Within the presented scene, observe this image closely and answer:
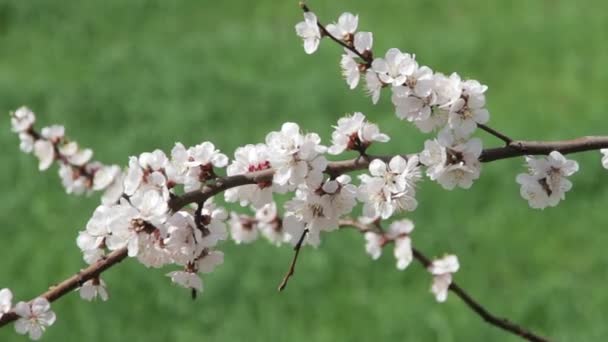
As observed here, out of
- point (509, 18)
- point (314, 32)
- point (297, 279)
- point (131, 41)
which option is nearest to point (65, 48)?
point (131, 41)

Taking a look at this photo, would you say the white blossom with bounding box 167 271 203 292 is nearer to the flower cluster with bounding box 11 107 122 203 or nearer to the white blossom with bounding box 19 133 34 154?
the flower cluster with bounding box 11 107 122 203

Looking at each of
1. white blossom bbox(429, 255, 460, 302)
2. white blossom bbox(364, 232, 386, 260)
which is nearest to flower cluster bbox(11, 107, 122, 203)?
white blossom bbox(364, 232, 386, 260)

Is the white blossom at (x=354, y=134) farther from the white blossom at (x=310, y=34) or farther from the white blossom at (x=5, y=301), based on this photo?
the white blossom at (x=5, y=301)

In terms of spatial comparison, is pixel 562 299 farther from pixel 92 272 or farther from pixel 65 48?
pixel 65 48

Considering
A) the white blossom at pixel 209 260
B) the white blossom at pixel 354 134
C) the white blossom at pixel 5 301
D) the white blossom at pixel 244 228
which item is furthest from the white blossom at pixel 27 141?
the white blossom at pixel 354 134

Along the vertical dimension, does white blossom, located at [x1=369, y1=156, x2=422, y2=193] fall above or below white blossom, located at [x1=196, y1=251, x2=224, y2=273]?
below

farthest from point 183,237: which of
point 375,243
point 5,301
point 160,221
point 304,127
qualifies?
point 304,127

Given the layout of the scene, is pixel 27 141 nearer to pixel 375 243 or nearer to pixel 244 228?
pixel 244 228
